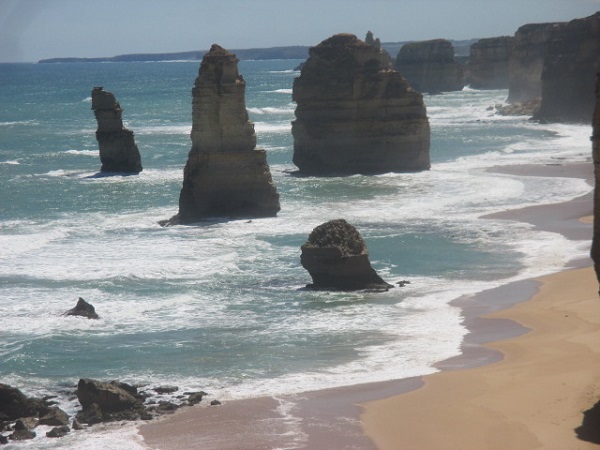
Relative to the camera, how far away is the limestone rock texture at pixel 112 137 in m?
50.0

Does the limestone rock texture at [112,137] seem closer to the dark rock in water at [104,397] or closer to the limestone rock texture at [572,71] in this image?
the dark rock in water at [104,397]

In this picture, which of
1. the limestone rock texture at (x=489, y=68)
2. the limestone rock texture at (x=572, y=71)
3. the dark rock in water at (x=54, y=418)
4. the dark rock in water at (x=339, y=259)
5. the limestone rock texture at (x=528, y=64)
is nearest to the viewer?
the dark rock in water at (x=54, y=418)

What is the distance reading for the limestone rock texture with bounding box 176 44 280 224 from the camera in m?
36.5

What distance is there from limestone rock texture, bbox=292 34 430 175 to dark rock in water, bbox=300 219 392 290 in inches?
857

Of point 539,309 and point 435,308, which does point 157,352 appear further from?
point 539,309

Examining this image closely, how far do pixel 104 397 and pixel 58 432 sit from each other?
1089 millimetres

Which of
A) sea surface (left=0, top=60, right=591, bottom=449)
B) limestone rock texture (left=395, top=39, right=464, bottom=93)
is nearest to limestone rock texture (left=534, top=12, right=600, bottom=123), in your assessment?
sea surface (left=0, top=60, right=591, bottom=449)

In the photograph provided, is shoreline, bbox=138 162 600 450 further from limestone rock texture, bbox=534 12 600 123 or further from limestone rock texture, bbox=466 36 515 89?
limestone rock texture, bbox=466 36 515 89

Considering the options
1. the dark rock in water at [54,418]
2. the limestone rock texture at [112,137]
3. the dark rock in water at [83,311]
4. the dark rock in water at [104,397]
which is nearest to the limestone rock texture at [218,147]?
the dark rock in water at [83,311]

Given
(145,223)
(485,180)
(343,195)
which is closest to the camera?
(145,223)

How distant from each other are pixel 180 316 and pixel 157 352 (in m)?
2.85

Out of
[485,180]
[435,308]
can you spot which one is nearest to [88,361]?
[435,308]

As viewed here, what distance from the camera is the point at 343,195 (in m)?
43.3

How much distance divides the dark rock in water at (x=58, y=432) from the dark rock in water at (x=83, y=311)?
7002 millimetres
